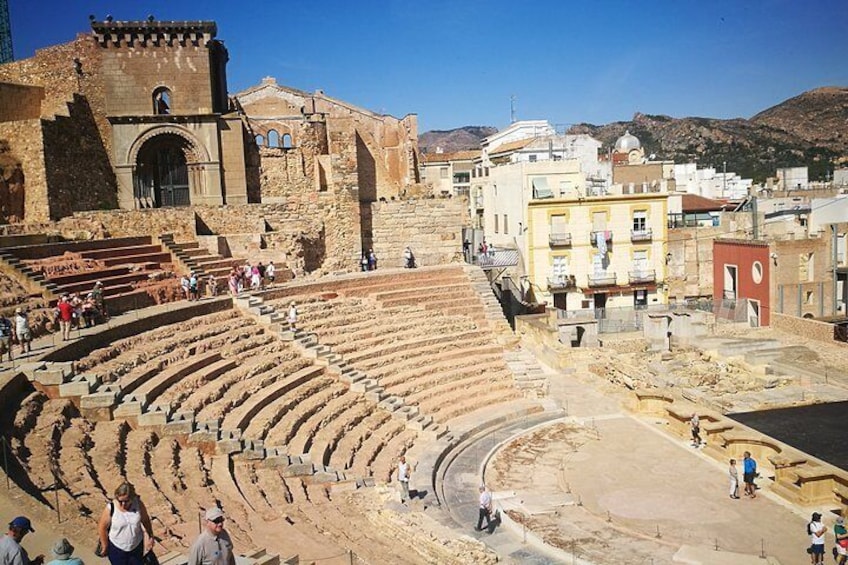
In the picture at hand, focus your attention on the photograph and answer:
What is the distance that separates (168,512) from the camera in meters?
8.65

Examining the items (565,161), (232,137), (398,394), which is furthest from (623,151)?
(398,394)

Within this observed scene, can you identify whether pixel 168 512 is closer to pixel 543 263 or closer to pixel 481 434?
pixel 481 434

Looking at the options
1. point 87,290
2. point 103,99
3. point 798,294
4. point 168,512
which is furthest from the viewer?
point 798,294

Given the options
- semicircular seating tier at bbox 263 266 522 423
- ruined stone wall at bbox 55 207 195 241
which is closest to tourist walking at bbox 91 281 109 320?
semicircular seating tier at bbox 263 266 522 423

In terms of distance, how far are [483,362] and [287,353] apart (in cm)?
612

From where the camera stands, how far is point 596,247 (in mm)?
30656

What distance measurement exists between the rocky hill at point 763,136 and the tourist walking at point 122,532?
3367 inches

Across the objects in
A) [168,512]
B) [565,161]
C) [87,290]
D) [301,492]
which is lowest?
[301,492]

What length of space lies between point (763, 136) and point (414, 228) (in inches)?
3768

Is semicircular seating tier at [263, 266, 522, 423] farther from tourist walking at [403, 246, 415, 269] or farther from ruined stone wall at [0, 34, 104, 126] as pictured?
ruined stone wall at [0, 34, 104, 126]

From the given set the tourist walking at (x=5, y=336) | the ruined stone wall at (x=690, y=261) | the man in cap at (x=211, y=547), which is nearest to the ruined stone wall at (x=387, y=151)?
the ruined stone wall at (x=690, y=261)

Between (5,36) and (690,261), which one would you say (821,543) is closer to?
(690,261)

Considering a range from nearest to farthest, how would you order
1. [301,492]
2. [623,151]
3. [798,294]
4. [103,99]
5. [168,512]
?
[168,512]
[301,492]
[103,99]
[798,294]
[623,151]

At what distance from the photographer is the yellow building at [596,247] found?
100ft
